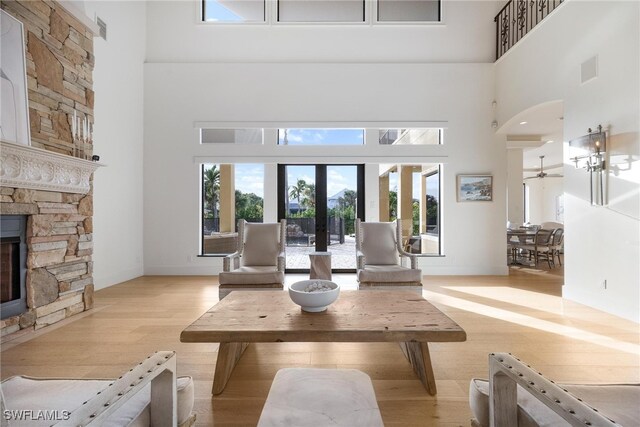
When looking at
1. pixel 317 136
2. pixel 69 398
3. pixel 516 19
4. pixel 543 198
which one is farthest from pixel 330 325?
pixel 543 198

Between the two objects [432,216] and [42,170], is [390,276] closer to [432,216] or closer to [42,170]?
[432,216]

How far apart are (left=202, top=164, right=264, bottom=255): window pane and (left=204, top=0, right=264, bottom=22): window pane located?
9.29 feet

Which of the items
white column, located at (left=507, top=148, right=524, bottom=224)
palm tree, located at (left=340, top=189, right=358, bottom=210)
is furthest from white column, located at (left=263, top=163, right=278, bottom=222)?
white column, located at (left=507, top=148, right=524, bottom=224)

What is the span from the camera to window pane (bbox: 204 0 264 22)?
5750mm

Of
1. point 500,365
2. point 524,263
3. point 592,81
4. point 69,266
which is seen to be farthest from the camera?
point 524,263

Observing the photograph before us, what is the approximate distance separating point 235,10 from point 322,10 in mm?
1678

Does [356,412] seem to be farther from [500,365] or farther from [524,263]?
[524,263]

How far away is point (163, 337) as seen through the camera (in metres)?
2.74

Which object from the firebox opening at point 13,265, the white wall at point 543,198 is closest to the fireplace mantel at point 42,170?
the firebox opening at point 13,265

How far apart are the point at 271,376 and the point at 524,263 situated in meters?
6.69

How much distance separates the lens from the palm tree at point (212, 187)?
5.76 metres

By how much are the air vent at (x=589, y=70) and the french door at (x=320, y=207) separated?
3298 millimetres

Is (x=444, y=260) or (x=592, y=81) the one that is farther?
(x=444, y=260)

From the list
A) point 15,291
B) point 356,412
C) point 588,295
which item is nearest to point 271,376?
point 356,412
